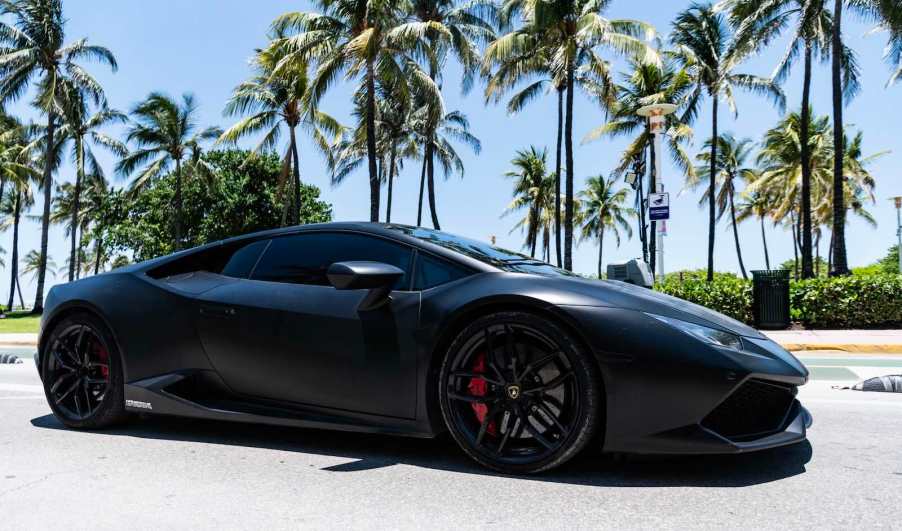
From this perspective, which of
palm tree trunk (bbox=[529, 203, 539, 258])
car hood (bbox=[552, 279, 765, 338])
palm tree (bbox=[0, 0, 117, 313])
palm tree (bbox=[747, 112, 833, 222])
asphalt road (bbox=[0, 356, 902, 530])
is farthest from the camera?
palm tree trunk (bbox=[529, 203, 539, 258])

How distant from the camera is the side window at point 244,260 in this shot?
3.91m

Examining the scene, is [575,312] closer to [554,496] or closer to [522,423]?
[522,423]

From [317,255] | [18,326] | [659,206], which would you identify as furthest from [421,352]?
[18,326]

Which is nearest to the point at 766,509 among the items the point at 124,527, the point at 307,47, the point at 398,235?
the point at 398,235

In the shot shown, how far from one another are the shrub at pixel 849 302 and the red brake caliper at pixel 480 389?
14112 mm

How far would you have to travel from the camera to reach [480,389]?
3.07m

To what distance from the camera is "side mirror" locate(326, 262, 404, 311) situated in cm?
310

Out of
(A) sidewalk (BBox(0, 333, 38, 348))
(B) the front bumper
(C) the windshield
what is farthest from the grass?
(B) the front bumper

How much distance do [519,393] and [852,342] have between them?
406 inches

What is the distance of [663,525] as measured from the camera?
243 centimetres

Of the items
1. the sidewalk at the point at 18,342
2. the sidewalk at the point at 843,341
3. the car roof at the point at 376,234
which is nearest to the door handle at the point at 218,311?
the car roof at the point at 376,234

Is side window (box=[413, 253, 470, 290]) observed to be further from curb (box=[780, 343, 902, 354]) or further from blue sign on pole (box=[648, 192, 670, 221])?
blue sign on pole (box=[648, 192, 670, 221])

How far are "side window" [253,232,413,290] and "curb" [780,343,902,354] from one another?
8906 millimetres

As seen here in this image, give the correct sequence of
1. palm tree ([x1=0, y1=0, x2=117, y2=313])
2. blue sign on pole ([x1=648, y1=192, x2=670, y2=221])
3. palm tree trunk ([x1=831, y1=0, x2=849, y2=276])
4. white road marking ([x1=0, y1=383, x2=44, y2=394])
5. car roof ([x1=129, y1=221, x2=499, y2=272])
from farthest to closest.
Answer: palm tree ([x1=0, y1=0, x2=117, y2=313]), palm tree trunk ([x1=831, y1=0, x2=849, y2=276]), blue sign on pole ([x1=648, y1=192, x2=670, y2=221]), white road marking ([x1=0, y1=383, x2=44, y2=394]), car roof ([x1=129, y1=221, x2=499, y2=272])
